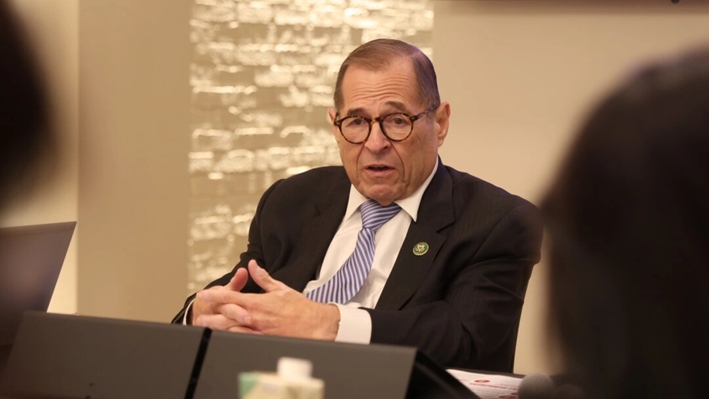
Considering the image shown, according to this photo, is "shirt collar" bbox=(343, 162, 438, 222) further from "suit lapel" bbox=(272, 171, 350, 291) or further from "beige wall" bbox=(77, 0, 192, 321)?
"beige wall" bbox=(77, 0, 192, 321)

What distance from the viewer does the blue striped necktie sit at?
7.00 feet

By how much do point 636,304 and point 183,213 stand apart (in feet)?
11.2

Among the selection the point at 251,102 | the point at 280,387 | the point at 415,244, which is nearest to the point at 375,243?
the point at 415,244

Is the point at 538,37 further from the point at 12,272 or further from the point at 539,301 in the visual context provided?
the point at 539,301

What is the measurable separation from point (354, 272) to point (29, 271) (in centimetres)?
78

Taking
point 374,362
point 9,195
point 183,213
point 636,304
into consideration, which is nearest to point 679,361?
point 636,304

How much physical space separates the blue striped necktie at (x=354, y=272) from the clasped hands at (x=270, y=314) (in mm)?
234

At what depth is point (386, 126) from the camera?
2.21 m

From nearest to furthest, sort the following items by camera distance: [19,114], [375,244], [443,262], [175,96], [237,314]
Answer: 1. [19,114]
2. [237,314]
3. [443,262]
4. [375,244]
5. [175,96]

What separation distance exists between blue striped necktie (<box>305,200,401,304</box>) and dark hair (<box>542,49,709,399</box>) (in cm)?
166

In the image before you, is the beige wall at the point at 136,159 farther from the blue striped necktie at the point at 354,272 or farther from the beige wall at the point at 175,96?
the blue striped necktie at the point at 354,272

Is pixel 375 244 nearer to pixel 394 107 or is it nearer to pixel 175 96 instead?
pixel 394 107

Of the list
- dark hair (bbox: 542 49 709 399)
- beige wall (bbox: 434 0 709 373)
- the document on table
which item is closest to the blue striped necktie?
the document on table

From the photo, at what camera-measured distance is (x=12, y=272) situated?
5.20 feet
